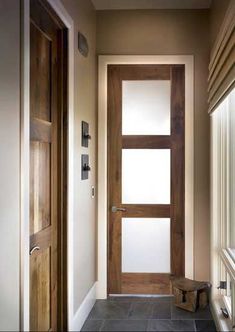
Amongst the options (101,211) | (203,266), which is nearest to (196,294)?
(203,266)

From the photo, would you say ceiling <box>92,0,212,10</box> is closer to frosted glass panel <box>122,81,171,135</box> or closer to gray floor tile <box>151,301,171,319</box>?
frosted glass panel <box>122,81,171,135</box>

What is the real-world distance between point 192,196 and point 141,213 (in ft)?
1.56

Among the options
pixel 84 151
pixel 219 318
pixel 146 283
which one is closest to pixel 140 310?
pixel 146 283

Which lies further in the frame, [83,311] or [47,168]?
[83,311]

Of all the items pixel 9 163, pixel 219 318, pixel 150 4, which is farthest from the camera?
pixel 150 4

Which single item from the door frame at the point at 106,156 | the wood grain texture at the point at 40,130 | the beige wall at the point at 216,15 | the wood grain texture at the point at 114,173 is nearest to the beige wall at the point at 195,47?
the door frame at the point at 106,156

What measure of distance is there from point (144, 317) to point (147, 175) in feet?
3.92

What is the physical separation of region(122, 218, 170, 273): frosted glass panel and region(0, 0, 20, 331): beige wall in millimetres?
2116

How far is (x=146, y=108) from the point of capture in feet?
12.2

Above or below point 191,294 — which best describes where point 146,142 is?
above

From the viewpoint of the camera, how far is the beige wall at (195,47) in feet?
12.1

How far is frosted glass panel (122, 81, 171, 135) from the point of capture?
147 inches

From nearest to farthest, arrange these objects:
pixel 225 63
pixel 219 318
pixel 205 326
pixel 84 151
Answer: pixel 225 63, pixel 219 318, pixel 205 326, pixel 84 151

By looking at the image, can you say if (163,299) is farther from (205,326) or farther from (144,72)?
(144,72)
